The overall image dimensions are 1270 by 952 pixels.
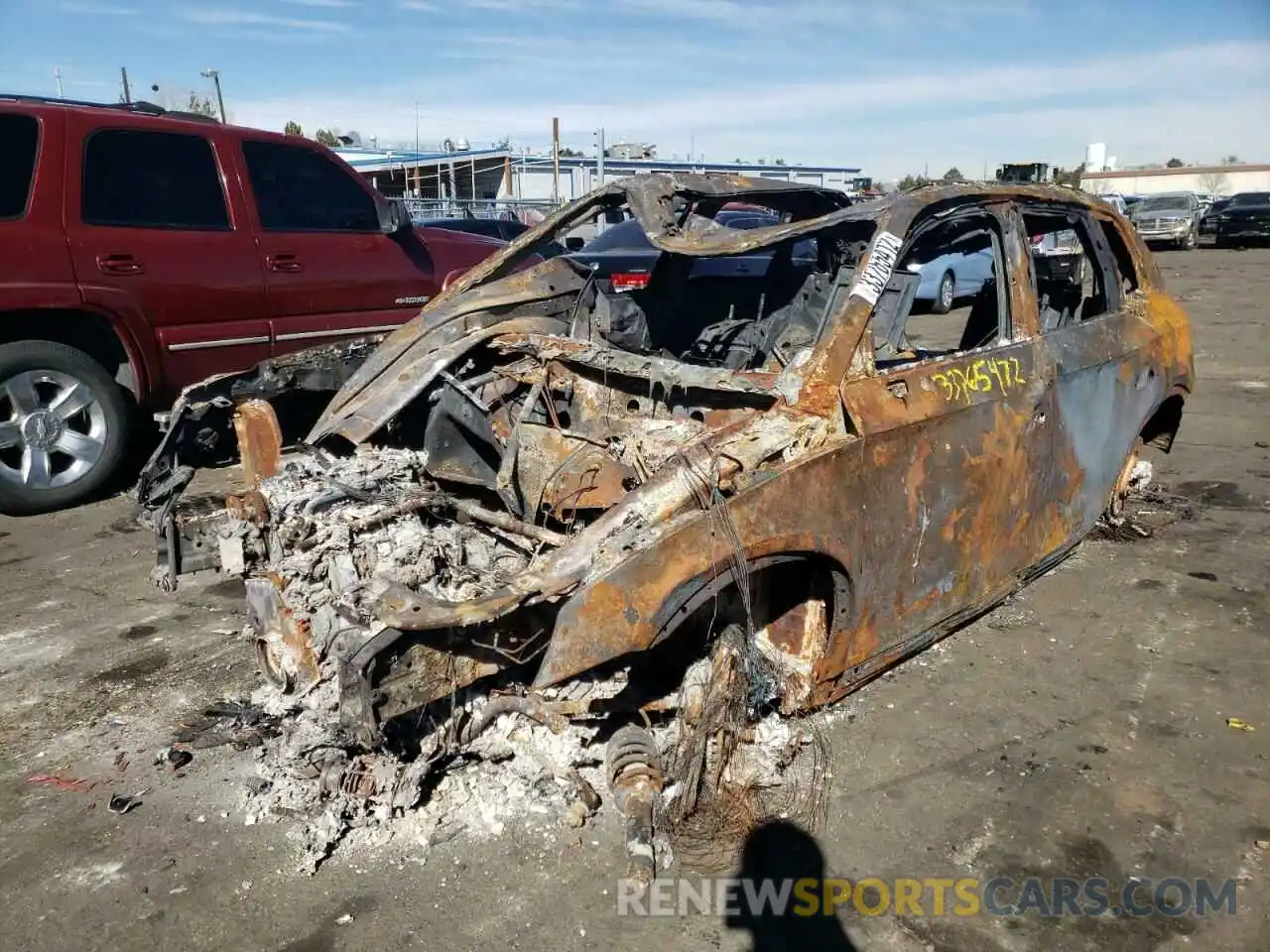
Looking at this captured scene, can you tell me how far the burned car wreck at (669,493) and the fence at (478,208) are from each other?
14561 millimetres

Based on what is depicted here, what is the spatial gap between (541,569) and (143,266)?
435cm

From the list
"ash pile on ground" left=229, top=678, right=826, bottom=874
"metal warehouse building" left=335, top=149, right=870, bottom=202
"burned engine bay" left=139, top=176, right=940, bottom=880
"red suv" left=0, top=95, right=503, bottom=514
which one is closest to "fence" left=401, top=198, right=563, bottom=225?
"metal warehouse building" left=335, top=149, right=870, bottom=202

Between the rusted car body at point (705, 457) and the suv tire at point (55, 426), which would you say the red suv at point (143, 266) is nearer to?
the suv tire at point (55, 426)

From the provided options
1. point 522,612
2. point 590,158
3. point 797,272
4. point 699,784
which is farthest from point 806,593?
point 590,158

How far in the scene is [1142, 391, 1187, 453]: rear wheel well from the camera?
15.9 ft

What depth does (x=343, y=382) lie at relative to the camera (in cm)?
425

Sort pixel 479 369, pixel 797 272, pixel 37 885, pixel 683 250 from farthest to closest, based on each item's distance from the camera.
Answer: pixel 797 272 < pixel 479 369 < pixel 683 250 < pixel 37 885

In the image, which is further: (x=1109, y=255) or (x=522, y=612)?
(x=1109, y=255)

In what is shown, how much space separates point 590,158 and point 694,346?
2715 centimetres

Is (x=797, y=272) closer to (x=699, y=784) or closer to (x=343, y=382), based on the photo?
(x=343, y=382)

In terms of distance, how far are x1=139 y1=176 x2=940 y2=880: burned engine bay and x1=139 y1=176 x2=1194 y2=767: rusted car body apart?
1cm

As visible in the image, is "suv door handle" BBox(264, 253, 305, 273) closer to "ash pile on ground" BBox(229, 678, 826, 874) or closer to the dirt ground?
the dirt ground

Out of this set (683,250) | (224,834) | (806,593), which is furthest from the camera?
(683,250)

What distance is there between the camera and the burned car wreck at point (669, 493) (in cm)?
248
